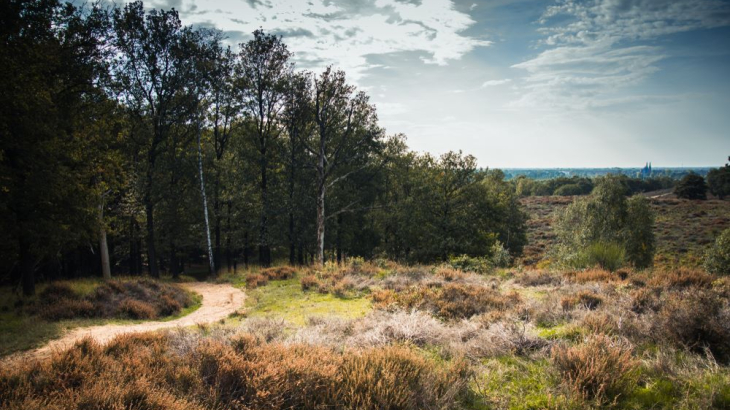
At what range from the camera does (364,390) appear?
13.8ft

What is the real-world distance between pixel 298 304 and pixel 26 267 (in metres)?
9.64

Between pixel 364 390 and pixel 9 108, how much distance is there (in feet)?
44.6

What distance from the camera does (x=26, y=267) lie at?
36.7 feet

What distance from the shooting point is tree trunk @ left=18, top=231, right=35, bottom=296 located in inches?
434

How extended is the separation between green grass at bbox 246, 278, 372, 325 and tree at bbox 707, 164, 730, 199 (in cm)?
12175

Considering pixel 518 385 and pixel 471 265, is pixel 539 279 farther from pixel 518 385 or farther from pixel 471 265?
pixel 518 385

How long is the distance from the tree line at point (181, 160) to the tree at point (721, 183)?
95167 mm

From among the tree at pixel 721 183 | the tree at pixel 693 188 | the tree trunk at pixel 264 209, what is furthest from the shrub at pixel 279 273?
the tree at pixel 721 183

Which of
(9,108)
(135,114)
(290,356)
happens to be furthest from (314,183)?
(290,356)

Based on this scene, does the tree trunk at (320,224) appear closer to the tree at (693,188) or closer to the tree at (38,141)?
the tree at (38,141)

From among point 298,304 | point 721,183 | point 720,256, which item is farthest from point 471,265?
point 721,183

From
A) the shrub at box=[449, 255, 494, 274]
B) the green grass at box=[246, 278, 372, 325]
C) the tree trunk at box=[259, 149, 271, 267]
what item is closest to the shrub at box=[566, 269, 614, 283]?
the shrub at box=[449, 255, 494, 274]

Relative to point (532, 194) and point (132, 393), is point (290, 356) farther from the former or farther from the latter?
point (532, 194)

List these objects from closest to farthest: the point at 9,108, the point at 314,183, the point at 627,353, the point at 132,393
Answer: the point at 132,393, the point at 627,353, the point at 9,108, the point at 314,183
